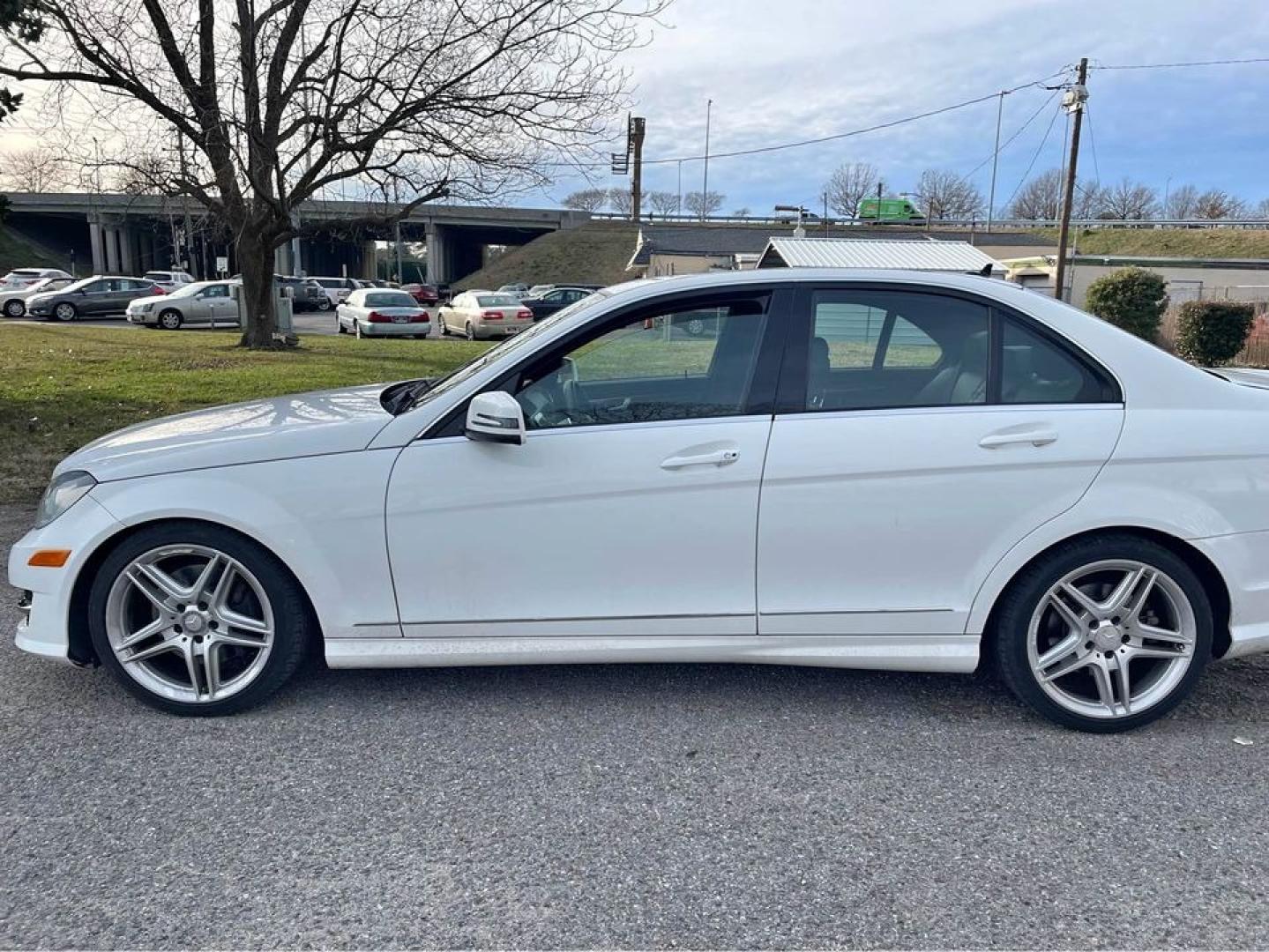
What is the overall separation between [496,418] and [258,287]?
18.2 meters

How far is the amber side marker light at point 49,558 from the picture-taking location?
3.18 meters

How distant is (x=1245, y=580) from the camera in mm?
3148

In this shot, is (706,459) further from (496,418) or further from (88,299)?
(88,299)

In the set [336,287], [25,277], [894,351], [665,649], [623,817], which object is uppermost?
[25,277]

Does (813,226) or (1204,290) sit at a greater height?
(813,226)

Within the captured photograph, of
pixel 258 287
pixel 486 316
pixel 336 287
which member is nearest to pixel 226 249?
pixel 336 287

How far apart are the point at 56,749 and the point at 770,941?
2.49 meters

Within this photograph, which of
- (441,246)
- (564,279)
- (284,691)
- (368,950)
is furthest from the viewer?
(441,246)

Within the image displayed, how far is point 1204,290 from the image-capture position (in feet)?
112

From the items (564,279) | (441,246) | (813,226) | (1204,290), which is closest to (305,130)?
(1204,290)

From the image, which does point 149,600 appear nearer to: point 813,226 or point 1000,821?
point 1000,821

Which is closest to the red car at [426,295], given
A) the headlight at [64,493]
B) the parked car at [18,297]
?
the parked car at [18,297]

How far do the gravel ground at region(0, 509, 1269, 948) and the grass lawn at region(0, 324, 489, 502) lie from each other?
4.63m

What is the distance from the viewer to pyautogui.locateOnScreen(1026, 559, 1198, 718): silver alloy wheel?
318cm
